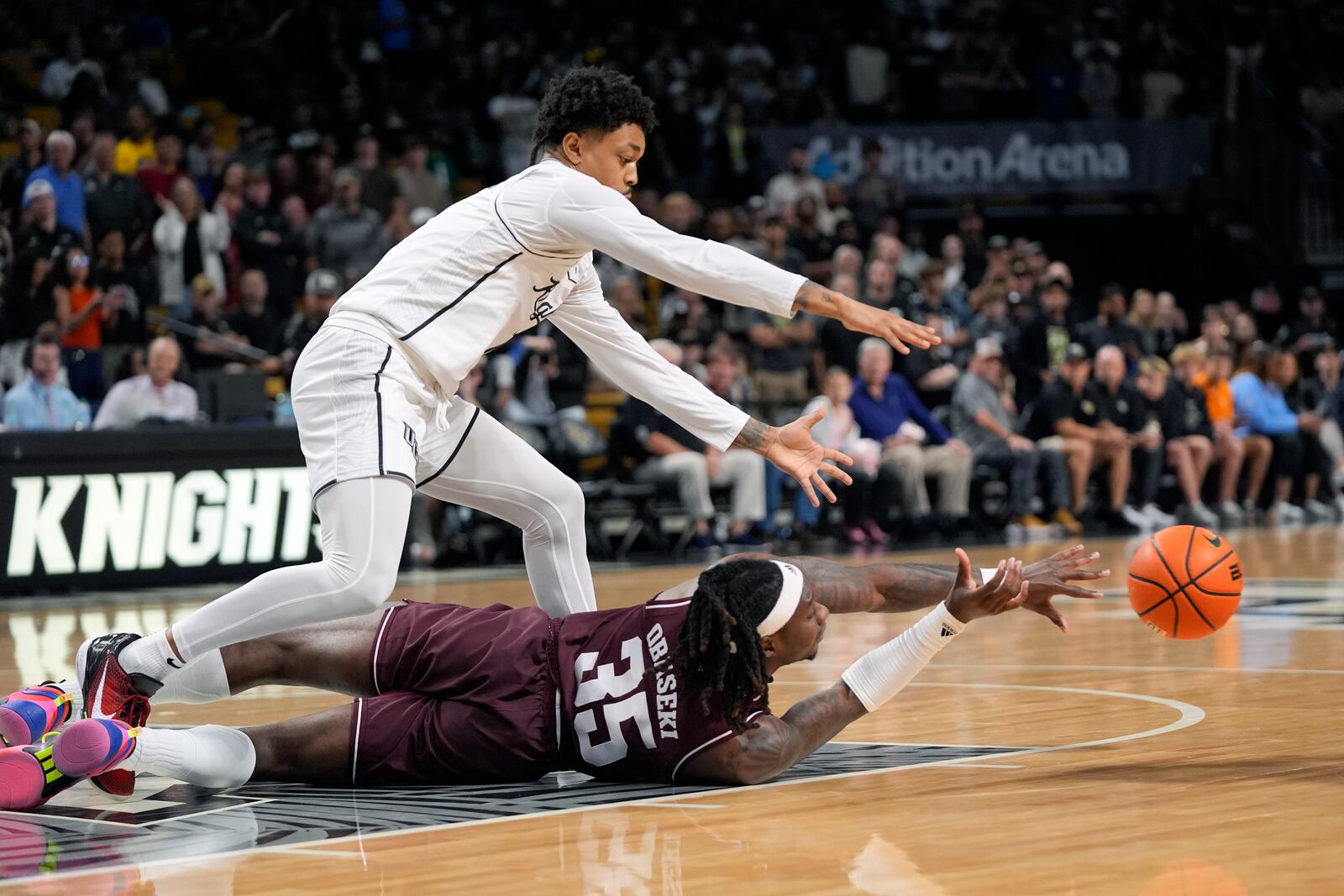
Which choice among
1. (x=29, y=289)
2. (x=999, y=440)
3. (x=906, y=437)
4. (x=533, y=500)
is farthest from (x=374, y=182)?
(x=533, y=500)

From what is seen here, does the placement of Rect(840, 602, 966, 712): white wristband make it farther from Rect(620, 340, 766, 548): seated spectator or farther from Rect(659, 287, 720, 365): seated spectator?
Rect(659, 287, 720, 365): seated spectator

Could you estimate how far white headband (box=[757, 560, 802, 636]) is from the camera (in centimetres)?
489

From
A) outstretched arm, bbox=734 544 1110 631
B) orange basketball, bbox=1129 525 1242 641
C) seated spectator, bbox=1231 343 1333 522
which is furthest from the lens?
seated spectator, bbox=1231 343 1333 522

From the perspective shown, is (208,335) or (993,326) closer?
(208,335)

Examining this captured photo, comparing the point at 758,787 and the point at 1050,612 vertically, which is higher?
the point at 1050,612

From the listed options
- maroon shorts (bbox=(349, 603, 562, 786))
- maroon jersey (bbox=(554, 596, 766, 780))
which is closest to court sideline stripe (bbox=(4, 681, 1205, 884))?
maroon jersey (bbox=(554, 596, 766, 780))

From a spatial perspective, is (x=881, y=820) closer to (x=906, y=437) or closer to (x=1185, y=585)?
(x=1185, y=585)

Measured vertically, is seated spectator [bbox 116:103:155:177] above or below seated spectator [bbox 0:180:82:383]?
above

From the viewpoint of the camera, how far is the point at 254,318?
15180mm

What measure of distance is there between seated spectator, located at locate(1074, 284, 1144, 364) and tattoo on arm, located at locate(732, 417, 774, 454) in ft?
44.2

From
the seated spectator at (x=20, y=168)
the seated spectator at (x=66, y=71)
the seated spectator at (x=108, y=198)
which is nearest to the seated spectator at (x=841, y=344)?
the seated spectator at (x=108, y=198)

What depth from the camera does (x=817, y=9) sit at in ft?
A: 81.1

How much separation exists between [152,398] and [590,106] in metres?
8.37

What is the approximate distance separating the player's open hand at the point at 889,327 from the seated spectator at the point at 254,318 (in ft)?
34.7
